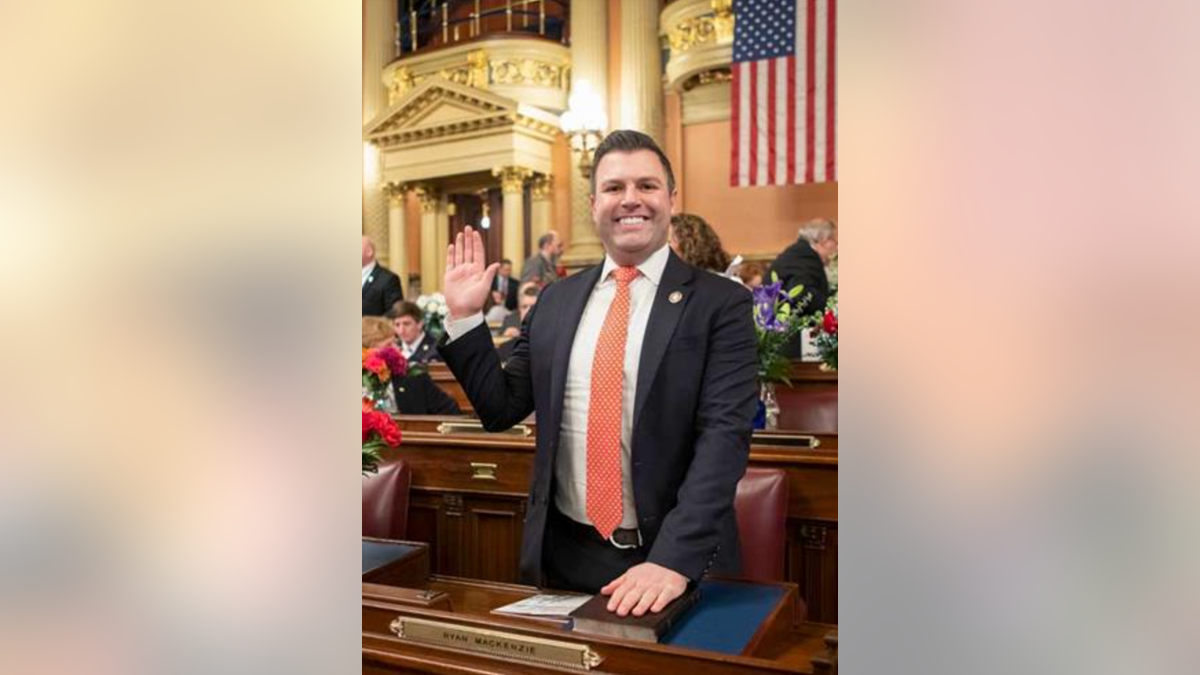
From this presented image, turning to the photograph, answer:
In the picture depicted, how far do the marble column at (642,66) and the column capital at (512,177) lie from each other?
147cm

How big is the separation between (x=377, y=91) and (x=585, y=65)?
3.63m

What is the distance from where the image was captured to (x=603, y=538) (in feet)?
5.88

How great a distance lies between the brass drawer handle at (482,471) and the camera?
3025 millimetres

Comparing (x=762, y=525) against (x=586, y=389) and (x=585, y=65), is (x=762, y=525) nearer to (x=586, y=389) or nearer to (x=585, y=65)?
(x=586, y=389)

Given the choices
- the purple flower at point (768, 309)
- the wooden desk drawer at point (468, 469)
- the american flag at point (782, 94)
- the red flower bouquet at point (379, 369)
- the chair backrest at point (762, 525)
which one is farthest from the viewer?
the american flag at point (782, 94)

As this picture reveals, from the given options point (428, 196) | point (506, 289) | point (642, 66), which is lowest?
point (506, 289)

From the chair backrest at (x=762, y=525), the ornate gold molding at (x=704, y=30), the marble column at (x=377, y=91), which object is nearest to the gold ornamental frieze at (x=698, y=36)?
the ornate gold molding at (x=704, y=30)

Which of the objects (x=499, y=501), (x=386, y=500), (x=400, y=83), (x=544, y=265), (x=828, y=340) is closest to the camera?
(x=386, y=500)

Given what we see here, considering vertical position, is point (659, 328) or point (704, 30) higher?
point (704, 30)

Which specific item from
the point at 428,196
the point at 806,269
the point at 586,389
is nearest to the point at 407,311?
the point at 806,269

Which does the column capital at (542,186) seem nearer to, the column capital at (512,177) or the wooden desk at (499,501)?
the column capital at (512,177)
